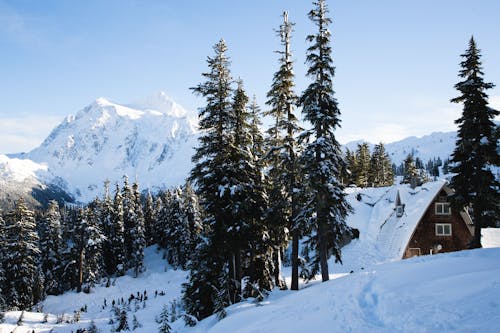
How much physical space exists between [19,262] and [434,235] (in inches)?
1799

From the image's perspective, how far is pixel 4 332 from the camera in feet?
98.3

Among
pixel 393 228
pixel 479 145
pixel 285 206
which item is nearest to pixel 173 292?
pixel 393 228

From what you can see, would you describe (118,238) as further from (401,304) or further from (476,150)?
(401,304)

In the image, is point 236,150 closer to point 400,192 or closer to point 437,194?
point 437,194

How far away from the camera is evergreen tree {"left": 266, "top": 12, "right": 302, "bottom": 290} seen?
848 inches

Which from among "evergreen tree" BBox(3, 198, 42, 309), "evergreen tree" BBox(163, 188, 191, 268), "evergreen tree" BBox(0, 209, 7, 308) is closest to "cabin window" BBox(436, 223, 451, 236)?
"evergreen tree" BBox(163, 188, 191, 268)

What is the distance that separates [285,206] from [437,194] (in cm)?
2215

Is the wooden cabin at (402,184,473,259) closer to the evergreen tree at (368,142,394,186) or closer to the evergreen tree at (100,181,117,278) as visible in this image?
the evergreen tree at (368,142,394,186)

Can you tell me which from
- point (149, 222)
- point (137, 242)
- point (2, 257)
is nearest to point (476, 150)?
point (2, 257)

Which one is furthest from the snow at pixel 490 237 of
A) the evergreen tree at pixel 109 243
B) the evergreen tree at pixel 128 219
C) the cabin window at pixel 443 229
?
the evergreen tree at pixel 109 243

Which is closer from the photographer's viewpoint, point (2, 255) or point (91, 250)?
point (2, 255)

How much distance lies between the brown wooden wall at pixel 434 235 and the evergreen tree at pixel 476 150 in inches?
571

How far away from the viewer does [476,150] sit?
21375 mm

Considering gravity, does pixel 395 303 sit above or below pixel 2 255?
above
